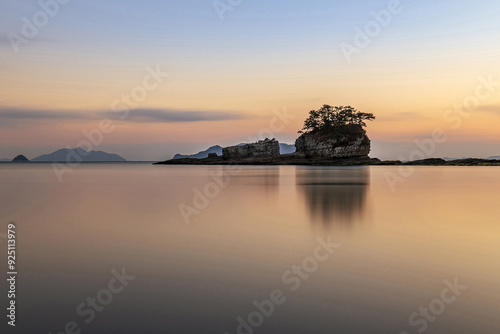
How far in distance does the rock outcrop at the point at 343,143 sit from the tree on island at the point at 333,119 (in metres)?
1.64

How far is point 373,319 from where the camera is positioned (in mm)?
7051

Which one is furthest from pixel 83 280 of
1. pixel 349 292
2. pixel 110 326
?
pixel 349 292

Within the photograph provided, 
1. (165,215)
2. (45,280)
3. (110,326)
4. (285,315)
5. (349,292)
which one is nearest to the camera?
(110,326)

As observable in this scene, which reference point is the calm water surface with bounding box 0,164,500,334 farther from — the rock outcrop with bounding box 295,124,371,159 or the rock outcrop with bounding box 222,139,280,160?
the rock outcrop with bounding box 222,139,280,160

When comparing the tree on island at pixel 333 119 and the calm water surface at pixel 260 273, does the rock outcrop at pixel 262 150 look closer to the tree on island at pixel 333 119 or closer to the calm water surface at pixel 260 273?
the tree on island at pixel 333 119

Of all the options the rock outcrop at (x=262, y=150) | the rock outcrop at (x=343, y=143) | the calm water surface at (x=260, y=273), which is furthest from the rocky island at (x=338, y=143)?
the calm water surface at (x=260, y=273)

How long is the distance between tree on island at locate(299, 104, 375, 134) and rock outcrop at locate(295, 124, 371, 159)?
1.64m

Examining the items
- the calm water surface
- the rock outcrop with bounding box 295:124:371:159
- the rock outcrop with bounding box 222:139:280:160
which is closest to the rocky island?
the rock outcrop with bounding box 295:124:371:159

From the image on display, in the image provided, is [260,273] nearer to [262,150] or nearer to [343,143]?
[343,143]

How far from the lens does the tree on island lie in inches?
5792

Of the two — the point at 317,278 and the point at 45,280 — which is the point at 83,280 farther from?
the point at 317,278

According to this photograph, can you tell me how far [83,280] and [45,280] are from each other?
939mm

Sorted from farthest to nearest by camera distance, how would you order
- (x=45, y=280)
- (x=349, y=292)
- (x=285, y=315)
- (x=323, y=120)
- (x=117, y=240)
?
(x=323, y=120)
(x=117, y=240)
(x=45, y=280)
(x=349, y=292)
(x=285, y=315)

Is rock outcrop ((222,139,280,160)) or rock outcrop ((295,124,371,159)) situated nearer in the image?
rock outcrop ((295,124,371,159))
